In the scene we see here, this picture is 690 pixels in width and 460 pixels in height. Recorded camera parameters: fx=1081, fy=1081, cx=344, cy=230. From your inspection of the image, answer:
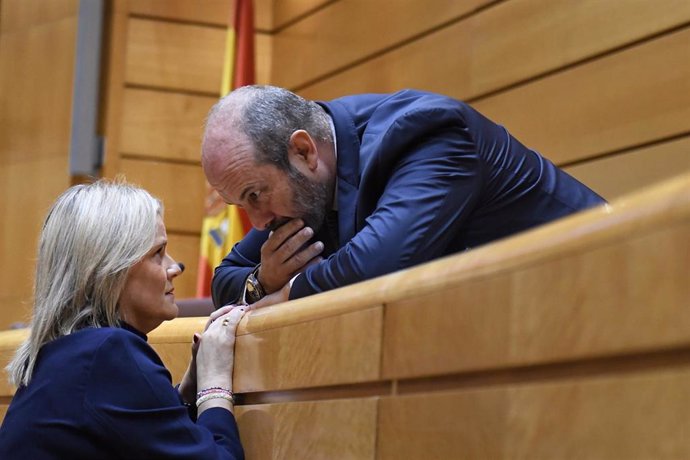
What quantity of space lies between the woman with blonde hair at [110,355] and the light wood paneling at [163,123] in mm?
2565

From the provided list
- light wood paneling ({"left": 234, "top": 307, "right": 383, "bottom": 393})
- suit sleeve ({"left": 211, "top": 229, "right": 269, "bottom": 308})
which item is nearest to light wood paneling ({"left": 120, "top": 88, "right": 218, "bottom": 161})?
suit sleeve ({"left": 211, "top": 229, "right": 269, "bottom": 308})

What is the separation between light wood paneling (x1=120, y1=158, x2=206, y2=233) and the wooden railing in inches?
109

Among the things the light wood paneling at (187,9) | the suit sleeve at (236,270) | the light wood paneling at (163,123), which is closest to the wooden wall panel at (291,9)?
the light wood paneling at (187,9)

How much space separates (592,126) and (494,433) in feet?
5.79

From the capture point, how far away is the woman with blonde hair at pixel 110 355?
1.20 m

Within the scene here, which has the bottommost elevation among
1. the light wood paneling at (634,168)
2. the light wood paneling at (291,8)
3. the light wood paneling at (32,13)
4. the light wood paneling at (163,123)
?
the light wood paneling at (634,168)

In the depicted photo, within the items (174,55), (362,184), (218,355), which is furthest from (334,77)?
(218,355)

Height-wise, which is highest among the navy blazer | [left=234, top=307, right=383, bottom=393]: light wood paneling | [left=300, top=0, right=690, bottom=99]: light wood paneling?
[left=300, top=0, right=690, bottom=99]: light wood paneling

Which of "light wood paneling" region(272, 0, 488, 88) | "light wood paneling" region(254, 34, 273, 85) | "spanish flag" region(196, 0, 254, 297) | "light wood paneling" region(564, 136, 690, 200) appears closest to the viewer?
"light wood paneling" region(564, 136, 690, 200)

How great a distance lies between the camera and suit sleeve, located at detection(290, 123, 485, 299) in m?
1.41

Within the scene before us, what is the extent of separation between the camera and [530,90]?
2746 millimetres

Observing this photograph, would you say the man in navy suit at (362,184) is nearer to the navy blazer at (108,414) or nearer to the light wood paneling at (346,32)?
the navy blazer at (108,414)

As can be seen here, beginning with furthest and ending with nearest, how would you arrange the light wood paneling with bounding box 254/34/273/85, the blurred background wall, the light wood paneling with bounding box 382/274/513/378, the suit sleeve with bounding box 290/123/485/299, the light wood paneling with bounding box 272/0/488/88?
the light wood paneling with bounding box 254/34/273/85, the light wood paneling with bounding box 272/0/488/88, the blurred background wall, the suit sleeve with bounding box 290/123/485/299, the light wood paneling with bounding box 382/274/513/378

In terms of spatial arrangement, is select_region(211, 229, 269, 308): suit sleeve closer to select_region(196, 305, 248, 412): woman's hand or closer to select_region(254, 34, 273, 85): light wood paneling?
select_region(196, 305, 248, 412): woman's hand
